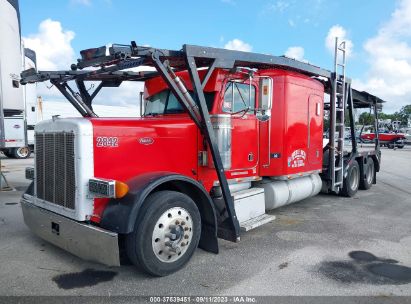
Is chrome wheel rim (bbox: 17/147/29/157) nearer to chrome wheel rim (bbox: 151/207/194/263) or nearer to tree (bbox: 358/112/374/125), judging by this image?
tree (bbox: 358/112/374/125)

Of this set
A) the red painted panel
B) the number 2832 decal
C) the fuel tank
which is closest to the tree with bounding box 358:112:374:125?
the fuel tank

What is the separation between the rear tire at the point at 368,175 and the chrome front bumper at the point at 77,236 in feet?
25.9

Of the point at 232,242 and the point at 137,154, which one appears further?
the point at 232,242

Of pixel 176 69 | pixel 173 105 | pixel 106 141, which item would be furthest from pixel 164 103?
pixel 106 141

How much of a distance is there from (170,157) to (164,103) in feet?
4.45

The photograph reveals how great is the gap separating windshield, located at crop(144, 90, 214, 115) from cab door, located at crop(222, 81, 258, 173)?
1.10 ft

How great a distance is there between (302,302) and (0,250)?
3859mm

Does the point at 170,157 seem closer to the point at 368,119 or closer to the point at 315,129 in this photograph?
the point at 315,129

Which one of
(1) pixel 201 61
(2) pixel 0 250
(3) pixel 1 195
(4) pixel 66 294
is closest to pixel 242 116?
(1) pixel 201 61

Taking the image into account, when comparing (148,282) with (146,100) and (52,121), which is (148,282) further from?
(146,100)

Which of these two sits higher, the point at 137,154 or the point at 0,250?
the point at 137,154

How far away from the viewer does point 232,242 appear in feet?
17.2

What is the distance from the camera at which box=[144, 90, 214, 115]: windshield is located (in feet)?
17.5

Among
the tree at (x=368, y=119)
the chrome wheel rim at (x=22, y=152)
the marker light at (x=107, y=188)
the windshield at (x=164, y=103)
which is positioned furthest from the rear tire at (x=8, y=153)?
the marker light at (x=107, y=188)
